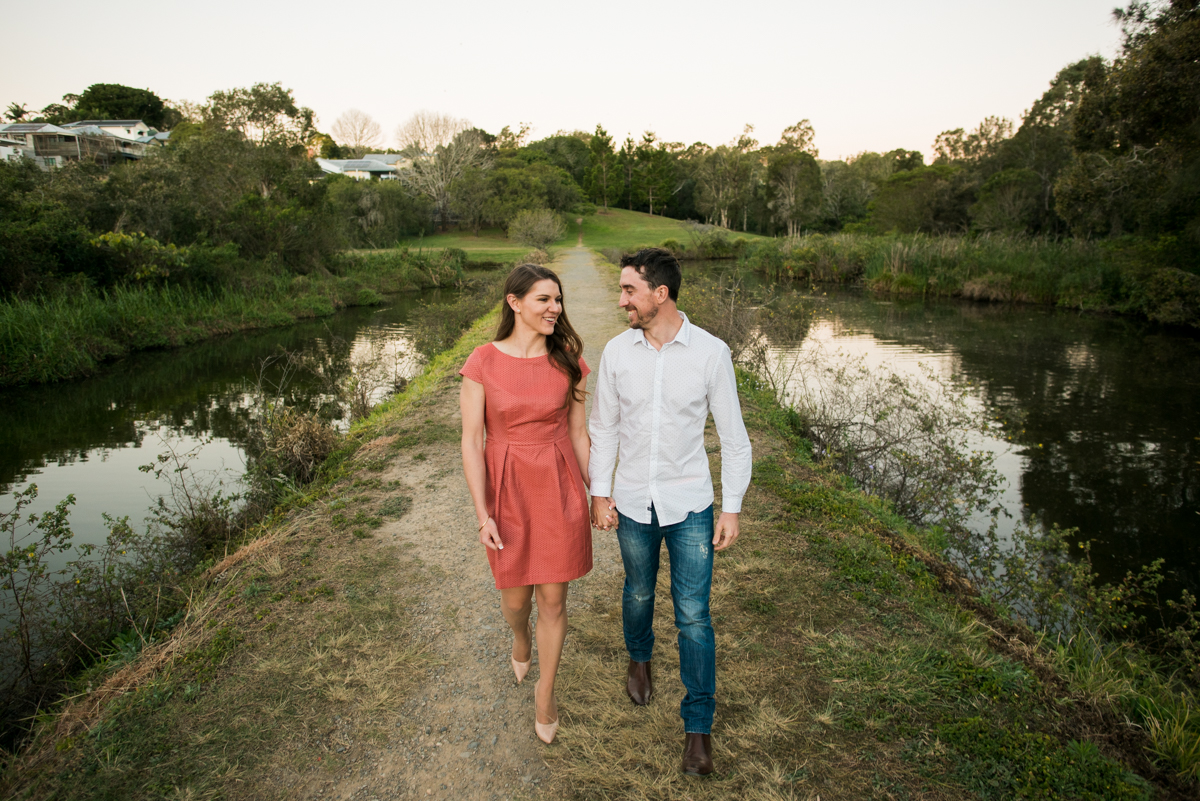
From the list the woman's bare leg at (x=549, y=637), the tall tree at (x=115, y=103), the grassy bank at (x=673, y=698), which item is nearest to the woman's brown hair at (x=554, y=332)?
the woman's bare leg at (x=549, y=637)

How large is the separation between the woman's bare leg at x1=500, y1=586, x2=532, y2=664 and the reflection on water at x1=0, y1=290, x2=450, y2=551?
5749mm

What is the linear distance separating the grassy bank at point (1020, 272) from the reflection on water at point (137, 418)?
19743mm

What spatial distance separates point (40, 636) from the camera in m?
4.36

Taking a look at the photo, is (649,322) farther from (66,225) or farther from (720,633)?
(66,225)

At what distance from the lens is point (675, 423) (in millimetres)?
2375

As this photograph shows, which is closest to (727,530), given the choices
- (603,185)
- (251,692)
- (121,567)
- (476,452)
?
(476,452)

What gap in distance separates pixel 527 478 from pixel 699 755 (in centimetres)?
127

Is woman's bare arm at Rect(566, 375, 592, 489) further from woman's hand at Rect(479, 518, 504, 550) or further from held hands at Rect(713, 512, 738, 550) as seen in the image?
held hands at Rect(713, 512, 738, 550)

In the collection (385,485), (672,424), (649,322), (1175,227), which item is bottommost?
(385,485)

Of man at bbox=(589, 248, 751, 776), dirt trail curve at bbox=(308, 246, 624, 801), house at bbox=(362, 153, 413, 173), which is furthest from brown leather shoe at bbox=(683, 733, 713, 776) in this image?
house at bbox=(362, 153, 413, 173)

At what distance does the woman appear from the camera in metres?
2.48

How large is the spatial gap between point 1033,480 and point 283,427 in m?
9.02

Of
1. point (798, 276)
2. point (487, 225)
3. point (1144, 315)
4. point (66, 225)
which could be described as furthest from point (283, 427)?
point (487, 225)

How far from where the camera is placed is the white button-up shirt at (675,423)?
2.36m
